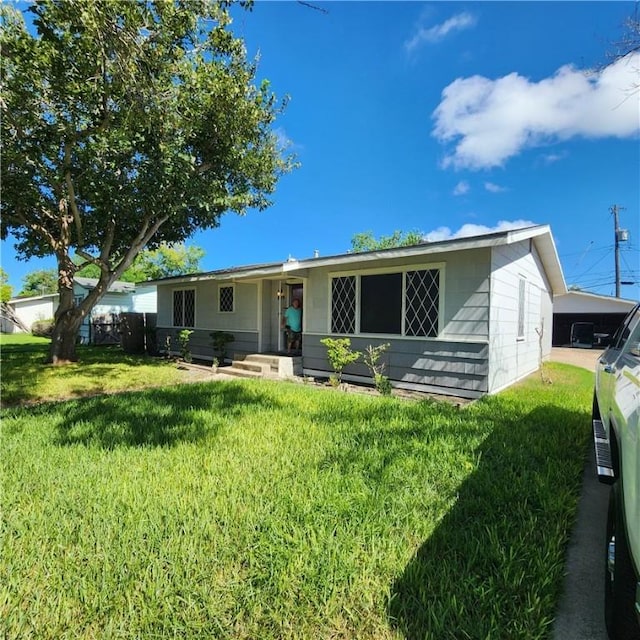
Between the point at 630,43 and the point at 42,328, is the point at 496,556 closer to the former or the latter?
the point at 630,43

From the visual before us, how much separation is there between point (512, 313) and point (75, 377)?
10073mm

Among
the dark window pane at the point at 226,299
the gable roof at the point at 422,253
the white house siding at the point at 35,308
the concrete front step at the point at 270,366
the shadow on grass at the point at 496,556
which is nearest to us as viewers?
the shadow on grass at the point at 496,556

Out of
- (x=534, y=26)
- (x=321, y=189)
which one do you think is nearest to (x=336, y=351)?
(x=534, y=26)

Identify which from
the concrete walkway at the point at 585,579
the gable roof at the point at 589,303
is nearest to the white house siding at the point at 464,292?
the concrete walkway at the point at 585,579

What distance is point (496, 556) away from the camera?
7.16 feet

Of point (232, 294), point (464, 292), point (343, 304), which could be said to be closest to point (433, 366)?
point (464, 292)

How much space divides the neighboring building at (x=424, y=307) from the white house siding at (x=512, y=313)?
23mm

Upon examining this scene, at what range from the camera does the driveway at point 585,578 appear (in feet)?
5.90

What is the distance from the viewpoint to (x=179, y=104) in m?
7.19

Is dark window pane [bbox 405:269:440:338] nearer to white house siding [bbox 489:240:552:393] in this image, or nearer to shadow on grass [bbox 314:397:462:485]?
white house siding [bbox 489:240:552:393]

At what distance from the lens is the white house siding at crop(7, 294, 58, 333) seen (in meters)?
30.3

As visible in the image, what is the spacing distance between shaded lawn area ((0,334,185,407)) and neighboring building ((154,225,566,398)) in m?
2.85

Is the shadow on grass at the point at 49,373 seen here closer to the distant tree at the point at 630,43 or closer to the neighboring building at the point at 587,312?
the distant tree at the point at 630,43

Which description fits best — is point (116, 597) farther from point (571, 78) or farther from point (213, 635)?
point (571, 78)
